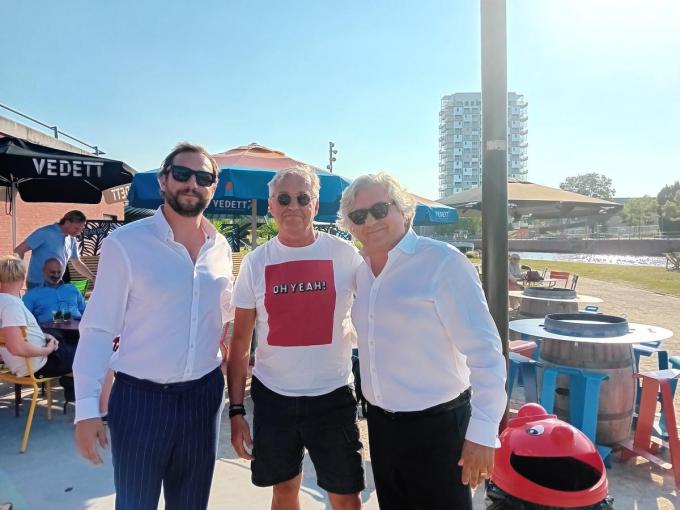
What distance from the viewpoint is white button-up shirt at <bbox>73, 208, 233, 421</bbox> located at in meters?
1.61

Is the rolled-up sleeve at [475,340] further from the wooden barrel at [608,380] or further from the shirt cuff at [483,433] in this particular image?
the wooden barrel at [608,380]

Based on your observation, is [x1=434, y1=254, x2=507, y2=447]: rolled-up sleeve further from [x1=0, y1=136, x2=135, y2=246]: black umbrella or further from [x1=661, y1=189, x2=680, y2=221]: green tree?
[x1=661, y1=189, x2=680, y2=221]: green tree

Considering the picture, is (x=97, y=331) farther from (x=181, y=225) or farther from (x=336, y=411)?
(x=336, y=411)

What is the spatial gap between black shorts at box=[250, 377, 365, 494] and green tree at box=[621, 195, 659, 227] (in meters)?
70.6

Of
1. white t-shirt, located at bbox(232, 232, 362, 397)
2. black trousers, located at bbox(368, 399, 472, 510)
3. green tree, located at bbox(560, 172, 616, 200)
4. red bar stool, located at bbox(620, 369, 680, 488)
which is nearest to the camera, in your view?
black trousers, located at bbox(368, 399, 472, 510)

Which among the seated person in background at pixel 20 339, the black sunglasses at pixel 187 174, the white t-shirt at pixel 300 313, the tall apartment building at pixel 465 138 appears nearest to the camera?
the black sunglasses at pixel 187 174

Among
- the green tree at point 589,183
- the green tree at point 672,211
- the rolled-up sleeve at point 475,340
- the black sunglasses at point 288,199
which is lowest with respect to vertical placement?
the rolled-up sleeve at point 475,340

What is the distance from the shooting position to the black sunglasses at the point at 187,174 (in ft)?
5.91

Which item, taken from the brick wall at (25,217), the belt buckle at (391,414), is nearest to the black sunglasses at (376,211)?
the belt buckle at (391,414)

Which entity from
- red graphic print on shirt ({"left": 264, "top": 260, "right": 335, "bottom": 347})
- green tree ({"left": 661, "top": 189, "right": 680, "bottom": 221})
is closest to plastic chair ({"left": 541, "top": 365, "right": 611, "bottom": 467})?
red graphic print on shirt ({"left": 264, "top": 260, "right": 335, "bottom": 347})

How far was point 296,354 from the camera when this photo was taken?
6.29 feet

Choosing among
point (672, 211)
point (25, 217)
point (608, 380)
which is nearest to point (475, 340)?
point (608, 380)

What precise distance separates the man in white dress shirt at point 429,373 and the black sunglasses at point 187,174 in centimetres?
75

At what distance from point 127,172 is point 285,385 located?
4.20 m
